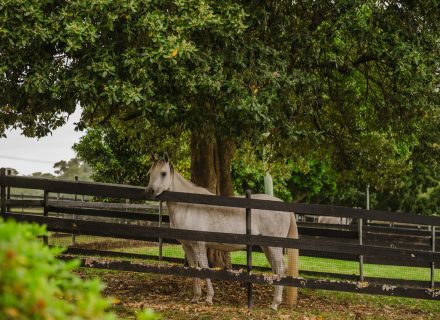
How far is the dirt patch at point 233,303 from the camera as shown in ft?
30.8

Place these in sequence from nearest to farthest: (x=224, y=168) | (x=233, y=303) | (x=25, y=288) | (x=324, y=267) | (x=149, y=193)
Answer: (x=25, y=288) < (x=149, y=193) < (x=233, y=303) < (x=224, y=168) < (x=324, y=267)

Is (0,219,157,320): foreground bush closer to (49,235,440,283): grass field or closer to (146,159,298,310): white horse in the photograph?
(146,159,298,310): white horse

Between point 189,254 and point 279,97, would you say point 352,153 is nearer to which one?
point 279,97

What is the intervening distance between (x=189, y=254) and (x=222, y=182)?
335cm

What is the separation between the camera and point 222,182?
1398 centimetres

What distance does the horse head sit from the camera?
1029 centimetres

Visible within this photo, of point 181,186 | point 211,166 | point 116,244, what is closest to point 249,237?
point 181,186

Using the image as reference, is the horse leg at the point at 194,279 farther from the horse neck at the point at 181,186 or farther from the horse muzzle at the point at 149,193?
the horse muzzle at the point at 149,193

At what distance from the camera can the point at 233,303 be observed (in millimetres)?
10641

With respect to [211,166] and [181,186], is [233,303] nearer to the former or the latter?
[181,186]

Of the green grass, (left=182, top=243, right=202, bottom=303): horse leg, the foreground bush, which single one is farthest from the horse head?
the foreground bush

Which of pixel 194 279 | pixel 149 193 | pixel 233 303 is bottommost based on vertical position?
pixel 233 303

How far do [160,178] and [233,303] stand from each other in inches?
92.8

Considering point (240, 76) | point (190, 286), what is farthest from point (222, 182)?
point (240, 76)
